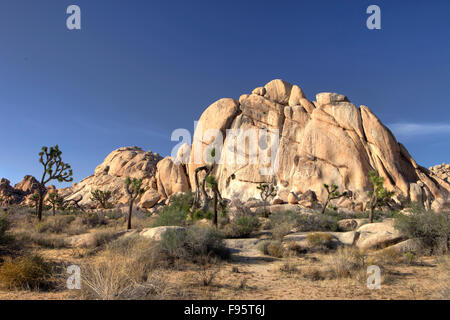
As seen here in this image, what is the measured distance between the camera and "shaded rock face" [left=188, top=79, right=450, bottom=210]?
115 feet

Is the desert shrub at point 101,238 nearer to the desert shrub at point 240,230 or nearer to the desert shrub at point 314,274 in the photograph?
the desert shrub at point 240,230

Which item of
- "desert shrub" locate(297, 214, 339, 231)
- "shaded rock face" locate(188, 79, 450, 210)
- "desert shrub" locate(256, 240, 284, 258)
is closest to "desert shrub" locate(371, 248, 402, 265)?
"desert shrub" locate(256, 240, 284, 258)

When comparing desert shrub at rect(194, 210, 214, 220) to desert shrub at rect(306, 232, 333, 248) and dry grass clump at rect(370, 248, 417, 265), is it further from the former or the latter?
dry grass clump at rect(370, 248, 417, 265)

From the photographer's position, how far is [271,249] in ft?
33.9

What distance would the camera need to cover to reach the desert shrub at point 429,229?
9.60 meters

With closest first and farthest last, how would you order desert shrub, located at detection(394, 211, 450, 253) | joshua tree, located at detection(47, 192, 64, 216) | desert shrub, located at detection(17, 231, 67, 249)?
desert shrub, located at detection(394, 211, 450, 253) → desert shrub, located at detection(17, 231, 67, 249) → joshua tree, located at detection(47, 192, 64, 216)

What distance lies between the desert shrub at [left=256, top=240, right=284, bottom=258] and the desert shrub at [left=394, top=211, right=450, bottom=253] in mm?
5252

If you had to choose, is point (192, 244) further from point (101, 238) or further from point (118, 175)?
point (118, 175)

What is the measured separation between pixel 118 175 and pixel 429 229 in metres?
50.4

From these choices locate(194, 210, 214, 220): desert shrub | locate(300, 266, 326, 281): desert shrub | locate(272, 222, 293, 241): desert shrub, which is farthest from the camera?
locate(194, 210, 214, 220): desert shrub

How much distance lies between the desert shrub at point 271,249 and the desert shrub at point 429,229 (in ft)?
17.2

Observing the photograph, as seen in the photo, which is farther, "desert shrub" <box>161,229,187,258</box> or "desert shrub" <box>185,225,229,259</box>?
"desert shrub" <box>185,225,229,259</box>

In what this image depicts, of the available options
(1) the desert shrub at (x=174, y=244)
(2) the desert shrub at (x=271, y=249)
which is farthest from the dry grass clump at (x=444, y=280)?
(1) the desert shrub at (x=174, y=244)
